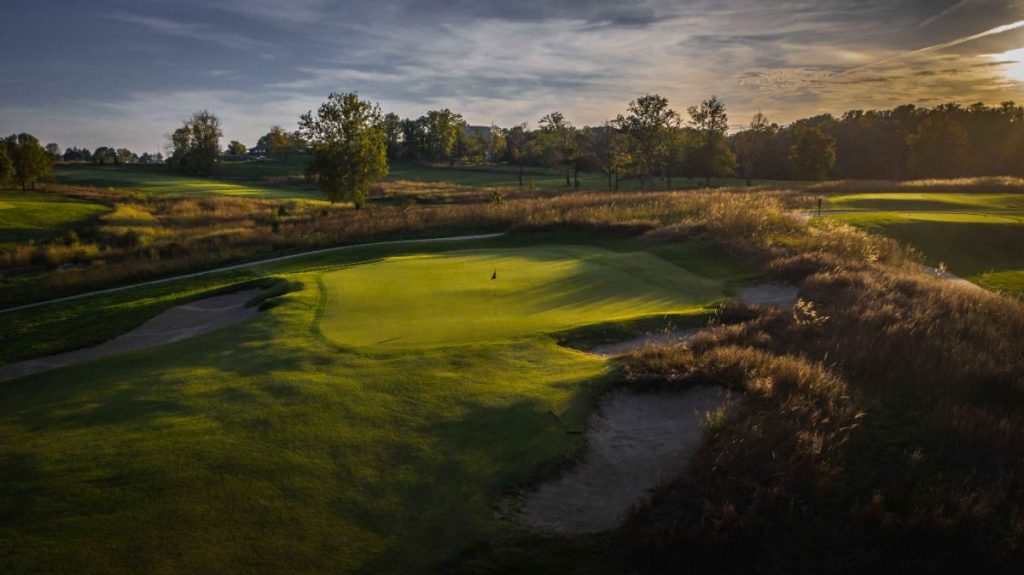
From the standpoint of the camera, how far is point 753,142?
93.4m

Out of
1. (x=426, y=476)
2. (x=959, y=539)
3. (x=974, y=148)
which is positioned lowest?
(x=959, y=539)

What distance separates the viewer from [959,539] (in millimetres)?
6035

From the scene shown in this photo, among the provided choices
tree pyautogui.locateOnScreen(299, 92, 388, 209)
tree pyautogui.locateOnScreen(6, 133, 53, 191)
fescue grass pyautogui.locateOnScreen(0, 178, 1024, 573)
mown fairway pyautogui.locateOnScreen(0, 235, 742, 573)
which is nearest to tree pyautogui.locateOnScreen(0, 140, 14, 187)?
tree pyautogui.locateOnScreen(6, 133, 53, 191)

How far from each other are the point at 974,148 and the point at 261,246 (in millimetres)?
101879

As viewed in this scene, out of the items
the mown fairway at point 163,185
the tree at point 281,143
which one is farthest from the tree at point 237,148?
the mown fairway at point 163,185

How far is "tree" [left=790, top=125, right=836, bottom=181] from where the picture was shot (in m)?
81.4

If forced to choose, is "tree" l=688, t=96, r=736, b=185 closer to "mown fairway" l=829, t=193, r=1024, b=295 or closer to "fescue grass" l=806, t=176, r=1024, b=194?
"fescue grass" l=806, t=176, r=1024, b=194

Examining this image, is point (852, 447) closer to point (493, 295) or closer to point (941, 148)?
point (493, 295)

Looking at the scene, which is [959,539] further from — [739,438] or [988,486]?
[739,438]

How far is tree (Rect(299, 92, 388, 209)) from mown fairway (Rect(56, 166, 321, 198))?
31536 mm

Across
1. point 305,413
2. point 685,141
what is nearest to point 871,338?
point 305,413

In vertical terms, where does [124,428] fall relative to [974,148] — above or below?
below

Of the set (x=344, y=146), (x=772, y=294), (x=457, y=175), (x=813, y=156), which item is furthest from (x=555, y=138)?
(x=772, y=294)

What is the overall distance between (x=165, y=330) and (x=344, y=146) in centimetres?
3257
